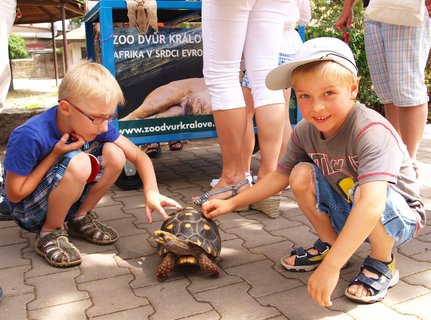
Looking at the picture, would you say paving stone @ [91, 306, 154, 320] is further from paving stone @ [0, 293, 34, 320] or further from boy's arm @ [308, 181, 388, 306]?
boy's arm @ [308, 181, 388, 306]

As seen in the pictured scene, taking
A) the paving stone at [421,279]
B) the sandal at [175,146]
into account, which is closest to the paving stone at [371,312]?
the paving stone at [421,279]

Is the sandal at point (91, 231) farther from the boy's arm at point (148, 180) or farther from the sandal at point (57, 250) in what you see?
the boy's arm at point (148, 180)

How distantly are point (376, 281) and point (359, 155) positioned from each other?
21.0 inches

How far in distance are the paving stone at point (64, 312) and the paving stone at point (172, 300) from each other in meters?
0.23

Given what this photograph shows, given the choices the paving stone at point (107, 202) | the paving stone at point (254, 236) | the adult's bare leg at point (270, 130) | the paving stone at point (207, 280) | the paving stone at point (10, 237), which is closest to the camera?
the paving stone at point (207, 280)

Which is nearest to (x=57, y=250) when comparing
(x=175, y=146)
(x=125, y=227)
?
(x=125, y=227)

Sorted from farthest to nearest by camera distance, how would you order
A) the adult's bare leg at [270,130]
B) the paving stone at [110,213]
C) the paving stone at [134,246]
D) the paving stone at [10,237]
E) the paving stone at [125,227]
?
the paving stone at [110,213]
the adult's bare leg at [270,130]
the paving stone at [125,227]
the paving stone at [10,237]
the paving stone at [134,246]

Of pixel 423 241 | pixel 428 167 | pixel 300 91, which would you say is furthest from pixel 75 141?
pixel 428 167

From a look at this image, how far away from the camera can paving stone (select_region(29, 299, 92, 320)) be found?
194 cm

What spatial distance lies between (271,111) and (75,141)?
1157 mm

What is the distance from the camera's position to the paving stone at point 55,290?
2.06m

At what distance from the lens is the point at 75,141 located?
249cm

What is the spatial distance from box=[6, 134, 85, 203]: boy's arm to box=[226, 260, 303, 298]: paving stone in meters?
0.96

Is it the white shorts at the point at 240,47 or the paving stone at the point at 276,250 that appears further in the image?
the white shorts at the point at 240,47
